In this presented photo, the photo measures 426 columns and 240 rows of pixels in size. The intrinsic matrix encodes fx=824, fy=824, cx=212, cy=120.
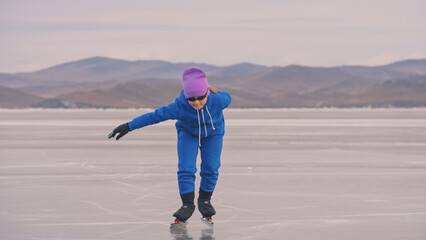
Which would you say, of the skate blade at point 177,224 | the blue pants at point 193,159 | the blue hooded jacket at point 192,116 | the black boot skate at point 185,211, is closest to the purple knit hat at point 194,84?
the blue hooded jacket at point 192,116

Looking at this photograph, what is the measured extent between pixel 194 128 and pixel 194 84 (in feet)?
1.52

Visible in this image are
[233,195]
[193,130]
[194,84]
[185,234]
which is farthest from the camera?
[233,195]

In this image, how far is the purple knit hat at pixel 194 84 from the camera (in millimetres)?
7057

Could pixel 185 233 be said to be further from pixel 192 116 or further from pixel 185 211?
pixel 192 116

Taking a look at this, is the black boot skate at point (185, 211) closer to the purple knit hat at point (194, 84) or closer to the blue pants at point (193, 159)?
the blue pants at point (193, 159)

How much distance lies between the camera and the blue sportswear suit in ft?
23.7

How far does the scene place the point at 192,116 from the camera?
720 centimetres

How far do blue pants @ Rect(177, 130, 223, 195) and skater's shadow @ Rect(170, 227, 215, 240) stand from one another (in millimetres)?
519

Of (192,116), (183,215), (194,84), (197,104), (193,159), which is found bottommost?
(183,215)

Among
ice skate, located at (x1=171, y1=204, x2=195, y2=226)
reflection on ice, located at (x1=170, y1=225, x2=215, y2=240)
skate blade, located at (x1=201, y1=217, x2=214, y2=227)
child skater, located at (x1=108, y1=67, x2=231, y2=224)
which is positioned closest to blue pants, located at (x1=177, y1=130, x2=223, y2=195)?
child skater, located at (x1=108, y1=67, x2=231, y2=224)

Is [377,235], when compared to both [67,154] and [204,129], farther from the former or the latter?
[67,154]

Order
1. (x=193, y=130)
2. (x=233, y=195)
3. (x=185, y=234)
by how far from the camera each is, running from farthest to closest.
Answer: (x=233, y=195) < (x=193, y=130) < (x=185, y=234)

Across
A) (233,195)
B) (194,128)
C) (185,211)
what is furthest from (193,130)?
(233,195)

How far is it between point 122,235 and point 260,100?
18316cm
